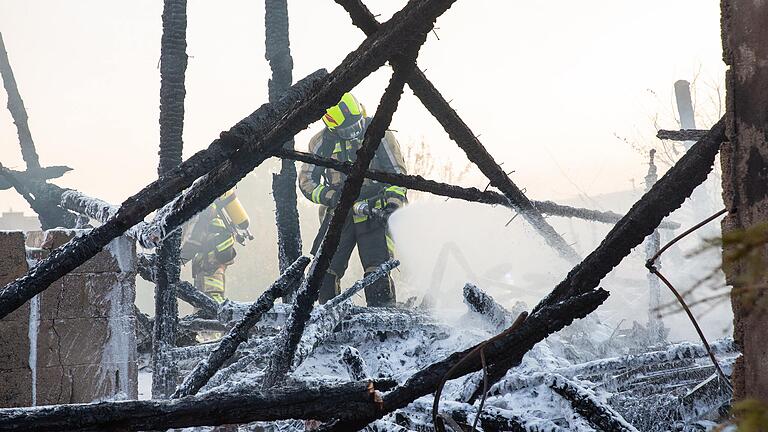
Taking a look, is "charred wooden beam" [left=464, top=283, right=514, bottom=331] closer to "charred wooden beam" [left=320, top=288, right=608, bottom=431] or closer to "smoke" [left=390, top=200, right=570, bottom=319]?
"charred wooden beam" [left=320, top=288, right=608, bottom=431]

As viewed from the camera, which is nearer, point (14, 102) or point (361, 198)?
point (361, 198)

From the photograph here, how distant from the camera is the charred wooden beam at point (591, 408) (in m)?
2.12

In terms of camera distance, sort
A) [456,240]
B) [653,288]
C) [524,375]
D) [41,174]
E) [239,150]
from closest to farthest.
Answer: [524,375]
[239,150]
[653,288]
[41,174]
[456,240]

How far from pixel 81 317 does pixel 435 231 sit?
20.8 metres

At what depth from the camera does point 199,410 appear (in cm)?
162

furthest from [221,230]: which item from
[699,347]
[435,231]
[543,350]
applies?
[435,231]

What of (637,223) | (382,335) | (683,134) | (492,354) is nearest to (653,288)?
(382,335)

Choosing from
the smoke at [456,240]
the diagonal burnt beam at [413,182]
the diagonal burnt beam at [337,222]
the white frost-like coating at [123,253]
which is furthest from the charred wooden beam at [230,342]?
the smoke at [456,240]

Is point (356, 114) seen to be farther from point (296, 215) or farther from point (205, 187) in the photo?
point (205, 187)

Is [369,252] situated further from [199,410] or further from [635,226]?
[199,410]

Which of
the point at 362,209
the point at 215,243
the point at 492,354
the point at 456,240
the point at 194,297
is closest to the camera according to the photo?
the point at 492,354

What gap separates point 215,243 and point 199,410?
10194mm

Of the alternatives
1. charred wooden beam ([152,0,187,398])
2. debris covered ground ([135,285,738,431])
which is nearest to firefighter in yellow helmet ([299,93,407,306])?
charred wooden beam ([152,0,187,398])

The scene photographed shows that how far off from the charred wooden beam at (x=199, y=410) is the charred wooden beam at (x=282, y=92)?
541 centimetres
